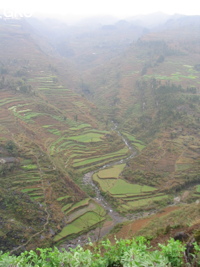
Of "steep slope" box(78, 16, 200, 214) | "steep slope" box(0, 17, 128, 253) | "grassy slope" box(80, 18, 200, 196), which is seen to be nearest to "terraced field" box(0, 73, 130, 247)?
"steep slope" box(0, 17, 128, 253)

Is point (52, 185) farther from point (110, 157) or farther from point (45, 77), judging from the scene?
point (45, 77)

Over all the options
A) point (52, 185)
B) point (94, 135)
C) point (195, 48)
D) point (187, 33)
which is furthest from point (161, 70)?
point (187, 33)

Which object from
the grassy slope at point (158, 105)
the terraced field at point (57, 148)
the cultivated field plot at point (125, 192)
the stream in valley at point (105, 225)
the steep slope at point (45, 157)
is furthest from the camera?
the grassy slope at point (158, 105)

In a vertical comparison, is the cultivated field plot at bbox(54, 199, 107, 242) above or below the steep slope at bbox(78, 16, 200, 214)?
below

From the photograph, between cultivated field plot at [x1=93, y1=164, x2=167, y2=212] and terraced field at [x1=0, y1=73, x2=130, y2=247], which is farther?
cultivated field plot at [x1=93, y1=164, x2=167, y2=212]

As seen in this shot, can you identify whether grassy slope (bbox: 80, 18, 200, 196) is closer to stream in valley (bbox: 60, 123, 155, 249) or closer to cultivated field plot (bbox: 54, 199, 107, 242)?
stream in valley (bbox: 60, 123, 155, 249)

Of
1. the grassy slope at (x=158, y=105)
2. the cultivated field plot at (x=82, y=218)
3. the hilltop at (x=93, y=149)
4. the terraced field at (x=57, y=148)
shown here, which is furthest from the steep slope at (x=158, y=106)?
the terraced field at (x=57, y=148)

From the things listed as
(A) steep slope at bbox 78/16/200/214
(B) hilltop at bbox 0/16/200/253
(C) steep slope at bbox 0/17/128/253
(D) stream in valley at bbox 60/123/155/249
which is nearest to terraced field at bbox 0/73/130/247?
(C) steep slope at bbox 0/17/128/253

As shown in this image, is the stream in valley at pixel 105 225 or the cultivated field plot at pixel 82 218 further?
the cultivated field plot at pixel 82 218

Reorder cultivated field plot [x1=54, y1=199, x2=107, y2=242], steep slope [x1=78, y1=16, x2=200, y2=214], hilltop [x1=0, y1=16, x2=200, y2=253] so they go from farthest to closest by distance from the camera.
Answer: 1. steep slope [x1=78, y1=16, x2=200, y2=214]
2. hilltop [x1=0, y1=16, x2=200, y2=253]
3. cultivated field plot [x1=54, y1=199, x2=107, y2=242]

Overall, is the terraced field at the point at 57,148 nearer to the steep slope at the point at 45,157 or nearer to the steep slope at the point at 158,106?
the steep slope at the point at 45,157

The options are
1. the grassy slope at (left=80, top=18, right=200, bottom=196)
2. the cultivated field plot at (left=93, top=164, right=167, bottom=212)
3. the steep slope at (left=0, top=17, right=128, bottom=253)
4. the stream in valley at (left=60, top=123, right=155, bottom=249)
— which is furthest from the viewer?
the grassy slope at (left=80, top=18, right=200, bottom=196)
